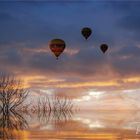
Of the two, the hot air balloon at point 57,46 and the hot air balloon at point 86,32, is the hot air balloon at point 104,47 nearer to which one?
the hot air balloon at point 86,32

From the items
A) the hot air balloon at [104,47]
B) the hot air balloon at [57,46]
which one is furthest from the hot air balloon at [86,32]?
the hot air balloon at [57,46]

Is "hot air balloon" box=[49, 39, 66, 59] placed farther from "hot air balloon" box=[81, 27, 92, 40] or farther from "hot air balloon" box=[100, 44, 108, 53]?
"hot air balloon" box=[100, 44, 108, 53]

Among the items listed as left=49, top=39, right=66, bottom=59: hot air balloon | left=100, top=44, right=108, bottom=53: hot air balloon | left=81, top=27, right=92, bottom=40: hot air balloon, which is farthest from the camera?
left=100, top=44, right=108, bottom=53: hot air balloon

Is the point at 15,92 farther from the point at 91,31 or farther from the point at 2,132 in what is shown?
the point at 2,132

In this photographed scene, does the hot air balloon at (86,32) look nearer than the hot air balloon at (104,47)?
Yes

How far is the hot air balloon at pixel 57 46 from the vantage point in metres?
50.9

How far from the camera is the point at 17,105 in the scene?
6053 centimetres

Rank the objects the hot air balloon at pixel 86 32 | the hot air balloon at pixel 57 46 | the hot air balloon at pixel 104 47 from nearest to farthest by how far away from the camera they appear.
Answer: the hot air balloon at pixel 57 46 → the hot air balloon at pixel 86 32 → the hot air balloon at pixel 104 47

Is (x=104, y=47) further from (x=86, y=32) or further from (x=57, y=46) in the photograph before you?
(x=57, y=46)

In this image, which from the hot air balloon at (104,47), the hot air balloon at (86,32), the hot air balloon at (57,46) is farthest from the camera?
the hot air balloon at (104,47)

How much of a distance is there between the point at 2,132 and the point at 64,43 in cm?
1962

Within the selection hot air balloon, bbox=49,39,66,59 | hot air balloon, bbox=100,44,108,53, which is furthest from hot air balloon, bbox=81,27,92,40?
hot air balloon, bbox=49,39,66,59

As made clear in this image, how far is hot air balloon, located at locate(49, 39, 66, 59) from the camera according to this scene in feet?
167

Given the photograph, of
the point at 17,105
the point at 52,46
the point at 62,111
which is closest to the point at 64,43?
the point at 52,46
